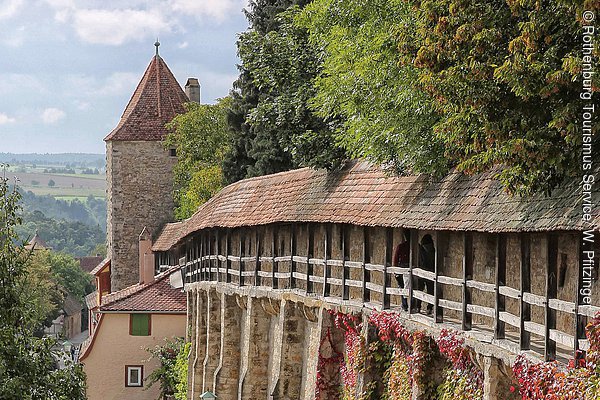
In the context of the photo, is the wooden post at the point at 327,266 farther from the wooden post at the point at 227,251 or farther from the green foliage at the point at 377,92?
the wooden post at the point at 227,251

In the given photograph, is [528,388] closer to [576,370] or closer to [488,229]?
[576,370]

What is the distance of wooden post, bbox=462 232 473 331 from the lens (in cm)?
1722

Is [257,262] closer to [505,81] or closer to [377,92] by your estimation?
[377,92]

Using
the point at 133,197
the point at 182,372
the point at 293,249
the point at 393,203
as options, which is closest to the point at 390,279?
the point at 393,203

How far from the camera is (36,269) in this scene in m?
79.3

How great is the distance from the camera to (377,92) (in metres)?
21.1

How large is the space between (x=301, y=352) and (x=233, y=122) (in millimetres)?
22865

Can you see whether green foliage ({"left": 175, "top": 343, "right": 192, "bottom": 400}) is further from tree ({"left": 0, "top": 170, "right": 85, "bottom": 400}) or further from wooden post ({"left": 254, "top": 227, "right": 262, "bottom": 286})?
tree ({"left": 0, "top": 170, "right": 85, "bottom": 400})

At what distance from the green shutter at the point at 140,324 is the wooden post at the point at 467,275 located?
26909 mm

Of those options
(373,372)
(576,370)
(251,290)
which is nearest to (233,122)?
(251,290)

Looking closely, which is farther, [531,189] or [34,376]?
[34,376]

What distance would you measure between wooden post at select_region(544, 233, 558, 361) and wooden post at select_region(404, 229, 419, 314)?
3.75m

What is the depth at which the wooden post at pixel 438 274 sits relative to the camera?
1819 centimetres

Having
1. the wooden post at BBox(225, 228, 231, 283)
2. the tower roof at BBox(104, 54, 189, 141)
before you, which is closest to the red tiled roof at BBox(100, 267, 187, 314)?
the wooden post at BBox(225, 228, 231, 283)
